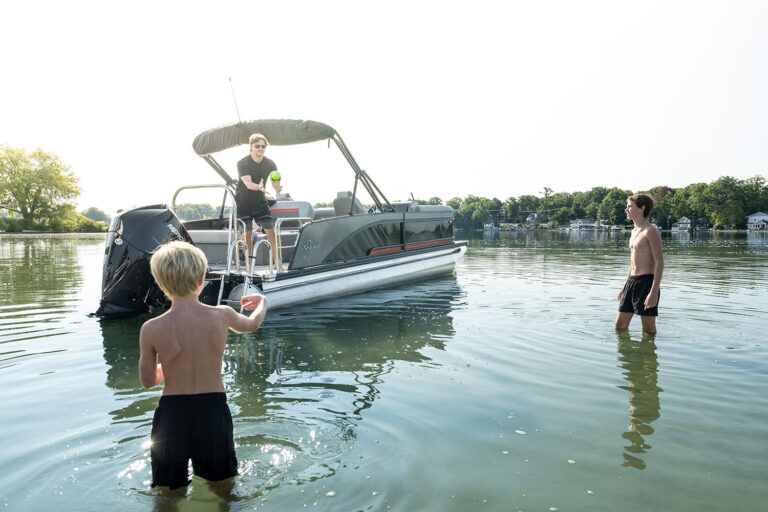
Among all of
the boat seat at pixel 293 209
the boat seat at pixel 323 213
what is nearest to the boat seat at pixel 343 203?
the boat seat at pixel 293 209

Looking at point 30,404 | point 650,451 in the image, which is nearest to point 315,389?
point 30,404

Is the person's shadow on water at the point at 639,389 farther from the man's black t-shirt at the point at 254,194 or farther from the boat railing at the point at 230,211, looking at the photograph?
the man's black t-shirt at the point at 254,194

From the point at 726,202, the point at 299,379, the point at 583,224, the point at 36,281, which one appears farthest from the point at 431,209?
the point at 583,224

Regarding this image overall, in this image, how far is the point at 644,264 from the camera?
5797 mm

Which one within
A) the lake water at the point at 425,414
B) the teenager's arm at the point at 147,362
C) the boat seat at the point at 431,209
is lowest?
the lake water at the point at 425,414

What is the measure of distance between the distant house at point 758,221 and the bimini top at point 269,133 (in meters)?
129

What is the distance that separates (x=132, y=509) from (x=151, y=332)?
95 centimetres

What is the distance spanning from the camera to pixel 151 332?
225cm

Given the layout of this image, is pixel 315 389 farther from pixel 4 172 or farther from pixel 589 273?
pixel 4 172

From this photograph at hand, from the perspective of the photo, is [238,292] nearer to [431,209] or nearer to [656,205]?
[431,209]

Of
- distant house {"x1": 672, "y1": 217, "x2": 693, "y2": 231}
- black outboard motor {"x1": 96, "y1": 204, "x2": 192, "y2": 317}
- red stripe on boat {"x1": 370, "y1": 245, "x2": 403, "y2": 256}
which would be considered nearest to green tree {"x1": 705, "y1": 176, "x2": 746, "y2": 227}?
distant house {"x1": 672, "y1": 217, "x2": 693, "y2": 231}

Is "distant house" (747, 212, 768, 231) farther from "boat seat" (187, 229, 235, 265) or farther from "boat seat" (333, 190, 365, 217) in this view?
"boat seat" (187, 229, 235, 265)

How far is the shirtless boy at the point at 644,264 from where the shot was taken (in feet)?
18.4

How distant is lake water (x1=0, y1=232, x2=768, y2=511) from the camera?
2.69 metres
